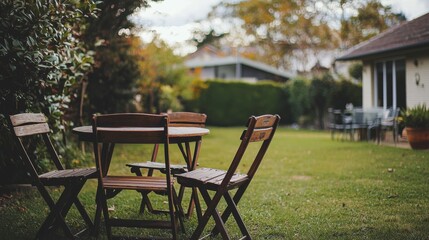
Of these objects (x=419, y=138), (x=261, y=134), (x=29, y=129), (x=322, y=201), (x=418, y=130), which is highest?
(x=29, y=129)

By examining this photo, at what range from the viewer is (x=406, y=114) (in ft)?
39.2

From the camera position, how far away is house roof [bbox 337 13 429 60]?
543 inches

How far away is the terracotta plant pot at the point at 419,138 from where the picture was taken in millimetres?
11414

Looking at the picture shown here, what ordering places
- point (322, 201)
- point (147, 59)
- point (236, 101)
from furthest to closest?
point (236, 101), point (147, 59), point (322, 201)

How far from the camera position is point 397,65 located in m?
15.7

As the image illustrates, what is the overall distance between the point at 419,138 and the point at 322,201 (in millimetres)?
6323

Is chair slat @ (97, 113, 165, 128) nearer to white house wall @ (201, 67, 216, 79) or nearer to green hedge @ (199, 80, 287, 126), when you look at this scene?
green hedge @ (199, 80, 287, 126)

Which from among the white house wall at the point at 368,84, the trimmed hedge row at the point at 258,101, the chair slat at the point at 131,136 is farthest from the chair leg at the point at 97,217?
the trimmed hedge row at the point at 258,101

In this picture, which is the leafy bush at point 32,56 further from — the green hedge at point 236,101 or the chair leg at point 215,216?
the green hedge at point 236,101

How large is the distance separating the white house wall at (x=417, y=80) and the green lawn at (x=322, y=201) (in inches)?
181

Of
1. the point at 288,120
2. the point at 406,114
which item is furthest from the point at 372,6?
the point at 406,114

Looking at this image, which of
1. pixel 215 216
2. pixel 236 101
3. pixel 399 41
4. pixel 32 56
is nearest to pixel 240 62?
pixel 236 101

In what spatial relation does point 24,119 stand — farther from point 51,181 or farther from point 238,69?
point 238,69

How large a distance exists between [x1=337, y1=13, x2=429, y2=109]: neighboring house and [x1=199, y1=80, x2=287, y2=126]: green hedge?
7.22m
